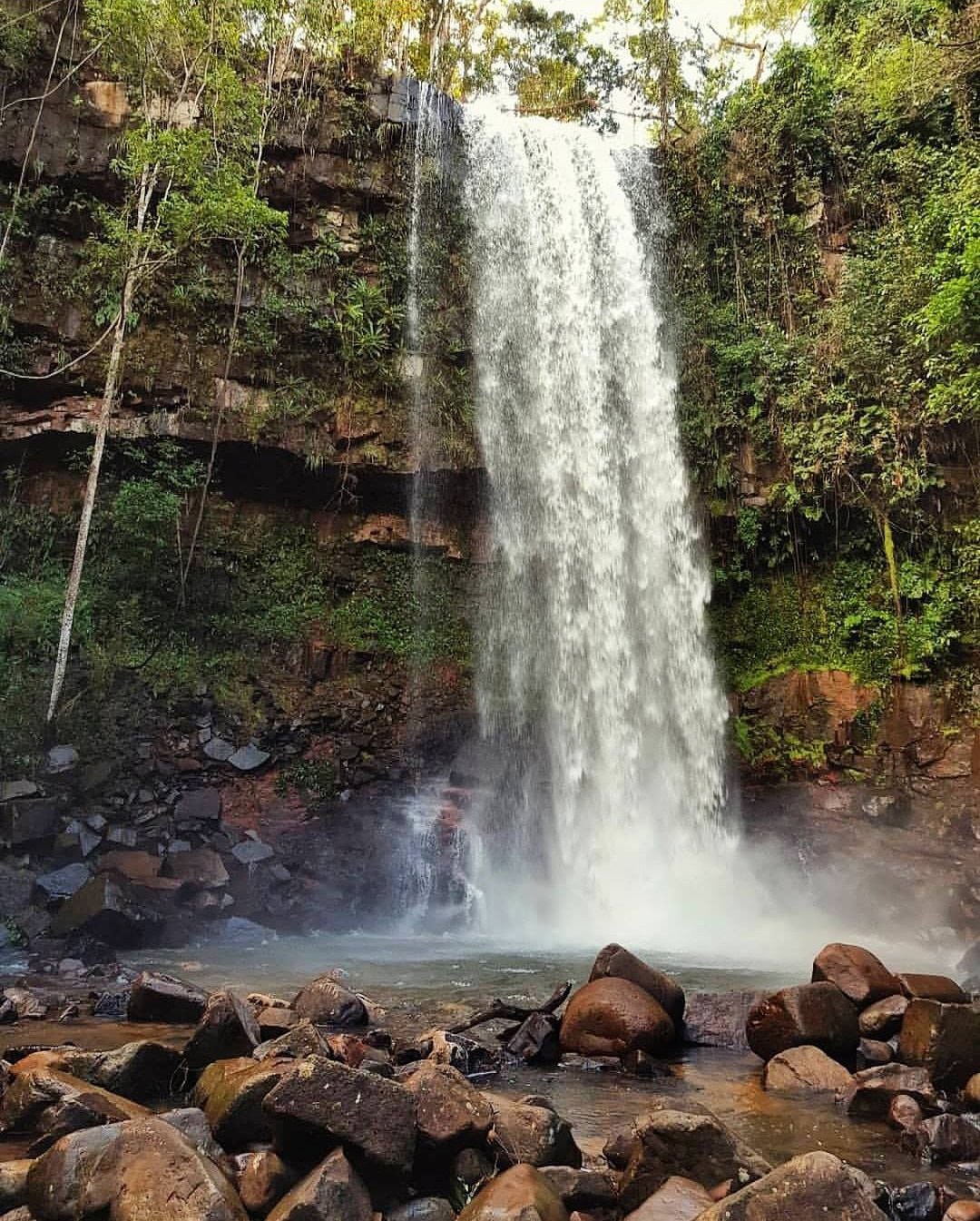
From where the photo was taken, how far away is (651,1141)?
3674mm

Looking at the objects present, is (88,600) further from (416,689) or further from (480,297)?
(480,297)

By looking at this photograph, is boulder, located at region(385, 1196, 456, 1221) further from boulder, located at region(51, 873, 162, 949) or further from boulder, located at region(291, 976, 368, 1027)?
boulder, located at region(51, 873, 162, 949)

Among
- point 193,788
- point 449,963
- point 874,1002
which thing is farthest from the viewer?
point 193,788

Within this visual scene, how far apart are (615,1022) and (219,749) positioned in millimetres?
8834

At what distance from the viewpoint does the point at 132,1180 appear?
3.22m

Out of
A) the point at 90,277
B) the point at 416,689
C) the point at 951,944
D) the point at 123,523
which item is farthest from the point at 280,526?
the point at 951,944

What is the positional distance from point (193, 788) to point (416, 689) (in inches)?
156

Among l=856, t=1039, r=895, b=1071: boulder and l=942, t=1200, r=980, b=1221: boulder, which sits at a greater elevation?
l=856, t=1039, r=895, b=1071: boulder

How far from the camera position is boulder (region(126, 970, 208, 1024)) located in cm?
617

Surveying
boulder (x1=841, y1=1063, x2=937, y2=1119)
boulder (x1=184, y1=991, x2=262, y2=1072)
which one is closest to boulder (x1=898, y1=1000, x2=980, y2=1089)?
boulder (x1=841, y1=1063, x2=937, y2=1119)

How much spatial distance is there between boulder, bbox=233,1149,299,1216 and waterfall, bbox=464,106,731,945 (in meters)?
8.32

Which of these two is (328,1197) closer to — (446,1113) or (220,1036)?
(446,1113)

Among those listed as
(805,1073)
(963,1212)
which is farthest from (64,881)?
(963,1212)

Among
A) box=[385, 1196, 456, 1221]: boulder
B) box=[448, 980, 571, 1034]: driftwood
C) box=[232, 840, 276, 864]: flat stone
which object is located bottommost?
box=[385, 1196, 456, 1221]: boulder
